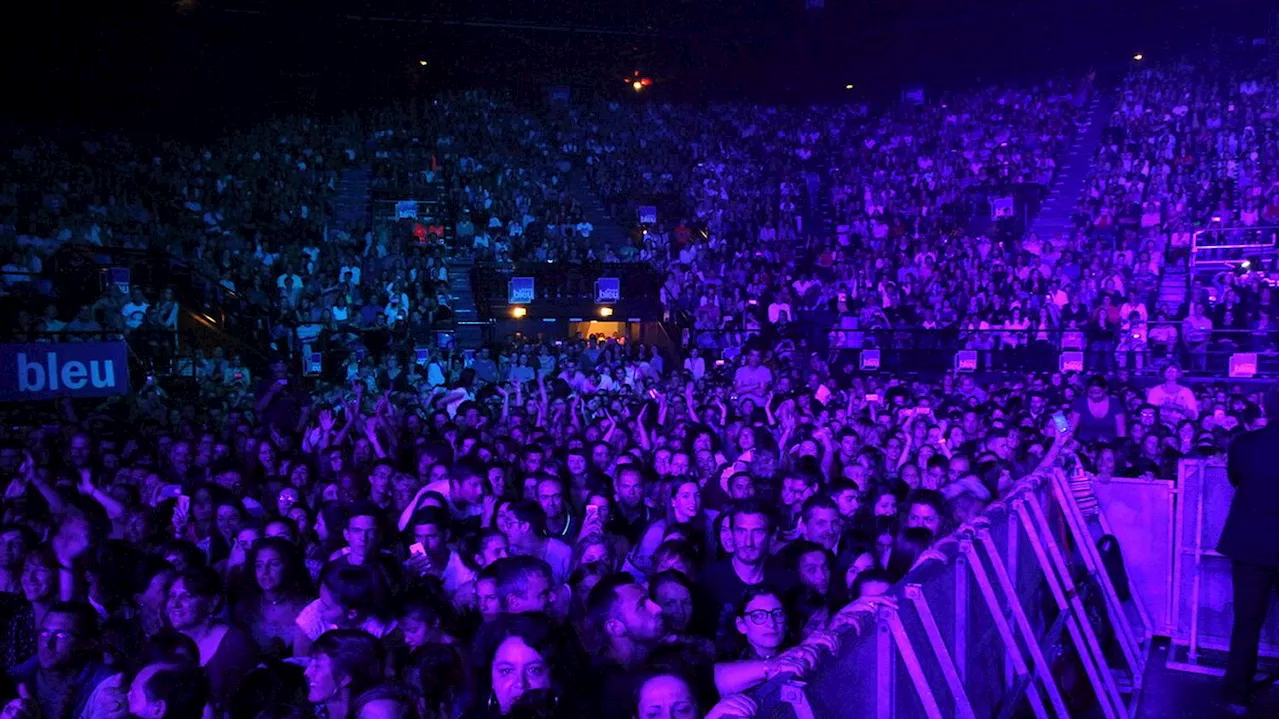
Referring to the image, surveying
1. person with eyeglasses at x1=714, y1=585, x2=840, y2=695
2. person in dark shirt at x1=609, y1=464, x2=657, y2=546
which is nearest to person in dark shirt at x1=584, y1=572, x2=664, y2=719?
person with eyeglasses at x1=714, y1=585, x2=840, y2=695

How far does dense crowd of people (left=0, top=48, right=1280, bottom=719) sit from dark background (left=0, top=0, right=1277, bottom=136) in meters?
1.33

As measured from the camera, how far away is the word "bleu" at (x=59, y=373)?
8.09 metres

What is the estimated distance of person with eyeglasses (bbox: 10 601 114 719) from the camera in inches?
147

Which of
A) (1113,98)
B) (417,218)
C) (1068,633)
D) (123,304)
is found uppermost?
(1113,98)

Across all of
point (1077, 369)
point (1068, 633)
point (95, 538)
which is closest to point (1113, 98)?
point (1077, 369)

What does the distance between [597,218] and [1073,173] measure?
10.3 metres

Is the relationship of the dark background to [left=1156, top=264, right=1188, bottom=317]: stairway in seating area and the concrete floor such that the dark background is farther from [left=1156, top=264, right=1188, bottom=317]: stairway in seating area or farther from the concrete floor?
the concrete floor

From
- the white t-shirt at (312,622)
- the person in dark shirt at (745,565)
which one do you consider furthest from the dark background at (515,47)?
the person in dark shirt at (745,565)

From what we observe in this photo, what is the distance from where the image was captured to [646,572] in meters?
5.11

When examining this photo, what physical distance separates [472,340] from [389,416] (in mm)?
8633

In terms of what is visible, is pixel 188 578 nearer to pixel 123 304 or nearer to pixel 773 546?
pixel 773 546

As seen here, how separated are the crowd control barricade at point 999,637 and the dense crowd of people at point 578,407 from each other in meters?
0.13

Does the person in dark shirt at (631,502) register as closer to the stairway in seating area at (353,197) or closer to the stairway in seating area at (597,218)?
the stairway in seating area at (597,218)

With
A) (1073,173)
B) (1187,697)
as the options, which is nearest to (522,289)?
(1073,173)
